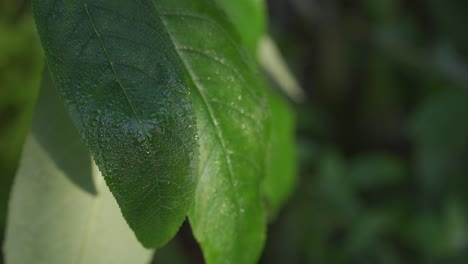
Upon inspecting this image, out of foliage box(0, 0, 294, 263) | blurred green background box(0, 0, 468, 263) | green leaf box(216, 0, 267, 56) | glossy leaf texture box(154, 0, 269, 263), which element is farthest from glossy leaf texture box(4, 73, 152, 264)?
blurred green background box(0, 0, 468, 263)

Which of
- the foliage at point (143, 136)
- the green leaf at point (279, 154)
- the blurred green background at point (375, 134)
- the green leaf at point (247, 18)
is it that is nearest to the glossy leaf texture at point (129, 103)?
the foliage at point (143, 136)

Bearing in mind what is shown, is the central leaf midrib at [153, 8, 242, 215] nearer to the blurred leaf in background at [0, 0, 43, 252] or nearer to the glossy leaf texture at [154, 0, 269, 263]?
the glossy leaf texture at [154, 0, 269, 263]

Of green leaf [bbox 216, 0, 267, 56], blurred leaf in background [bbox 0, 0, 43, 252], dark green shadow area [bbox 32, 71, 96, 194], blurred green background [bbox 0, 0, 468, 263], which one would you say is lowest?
blurred green background [bbox 0, 0, 468, 263]

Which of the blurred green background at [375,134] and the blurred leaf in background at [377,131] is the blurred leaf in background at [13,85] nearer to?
the blurred green background at [375,134]

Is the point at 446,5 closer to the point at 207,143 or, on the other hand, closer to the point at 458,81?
the point at 458,81

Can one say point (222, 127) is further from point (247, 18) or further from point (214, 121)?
point (247, 18)
